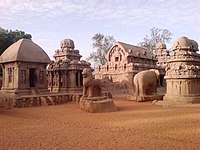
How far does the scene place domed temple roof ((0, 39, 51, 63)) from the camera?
1823 centimetres

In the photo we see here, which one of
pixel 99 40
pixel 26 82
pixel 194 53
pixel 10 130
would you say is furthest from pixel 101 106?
pixel 99 40

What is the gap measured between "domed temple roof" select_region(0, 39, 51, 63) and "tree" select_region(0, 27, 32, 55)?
1653 centimetres

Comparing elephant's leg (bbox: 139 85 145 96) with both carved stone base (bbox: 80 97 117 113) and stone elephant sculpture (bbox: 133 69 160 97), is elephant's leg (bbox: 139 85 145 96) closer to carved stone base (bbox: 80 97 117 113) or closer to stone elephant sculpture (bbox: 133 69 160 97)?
stone elephant sculpture (bbox: 133 69 160 97)

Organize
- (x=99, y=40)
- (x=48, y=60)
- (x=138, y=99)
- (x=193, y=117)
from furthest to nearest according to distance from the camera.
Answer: (x=99, y=40), (x=48, y=60), (x=138, y=99), (x=193, y=117)

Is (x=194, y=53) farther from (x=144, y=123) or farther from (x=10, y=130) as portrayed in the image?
(x=10, y=130)

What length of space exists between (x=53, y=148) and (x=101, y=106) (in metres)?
7.05

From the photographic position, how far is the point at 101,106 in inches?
499

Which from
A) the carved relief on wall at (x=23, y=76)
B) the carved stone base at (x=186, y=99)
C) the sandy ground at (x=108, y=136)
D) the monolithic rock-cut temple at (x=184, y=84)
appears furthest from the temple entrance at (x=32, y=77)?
the sandy ground at (x=108, y=136)

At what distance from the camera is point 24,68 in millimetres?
18812

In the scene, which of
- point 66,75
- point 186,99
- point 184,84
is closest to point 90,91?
point 186,99

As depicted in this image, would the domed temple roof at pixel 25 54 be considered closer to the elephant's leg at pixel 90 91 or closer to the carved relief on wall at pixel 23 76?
the carved relief on wall at pixel 23 76

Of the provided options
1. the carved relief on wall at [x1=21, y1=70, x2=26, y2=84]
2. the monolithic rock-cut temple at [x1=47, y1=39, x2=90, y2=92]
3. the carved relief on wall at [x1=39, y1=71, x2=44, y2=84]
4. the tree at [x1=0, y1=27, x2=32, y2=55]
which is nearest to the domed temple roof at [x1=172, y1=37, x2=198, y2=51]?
the monolithic rock-cut temple at [x1=47, y1=39, x2=90, y2=92]

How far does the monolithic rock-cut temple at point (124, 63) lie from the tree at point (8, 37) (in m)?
14.0

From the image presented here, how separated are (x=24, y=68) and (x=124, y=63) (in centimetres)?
1438
